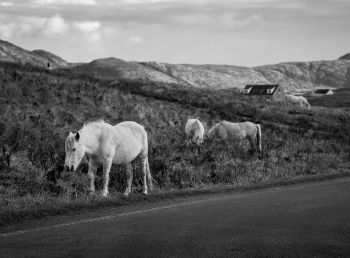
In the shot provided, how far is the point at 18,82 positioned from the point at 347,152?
1784 cm

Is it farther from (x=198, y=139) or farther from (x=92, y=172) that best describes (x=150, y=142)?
(x=92, y=172)

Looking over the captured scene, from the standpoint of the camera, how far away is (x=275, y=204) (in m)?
11.2

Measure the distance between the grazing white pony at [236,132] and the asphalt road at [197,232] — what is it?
54.7 feet

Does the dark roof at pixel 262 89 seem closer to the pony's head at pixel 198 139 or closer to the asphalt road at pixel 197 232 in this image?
the pony's head at pixel 198 139

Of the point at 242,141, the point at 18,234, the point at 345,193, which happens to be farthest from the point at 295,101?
the point at 18,234

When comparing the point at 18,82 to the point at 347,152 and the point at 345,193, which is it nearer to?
the point at 347,152

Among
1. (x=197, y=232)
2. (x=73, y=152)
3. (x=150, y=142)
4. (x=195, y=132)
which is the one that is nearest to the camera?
(x=197, y=232)

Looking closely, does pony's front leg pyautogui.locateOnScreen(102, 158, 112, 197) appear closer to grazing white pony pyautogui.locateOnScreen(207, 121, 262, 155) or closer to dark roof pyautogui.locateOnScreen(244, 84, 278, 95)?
grazing white pony pyautogui.locateOnScreen(207, 121, 262, 155)

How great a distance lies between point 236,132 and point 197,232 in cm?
2071

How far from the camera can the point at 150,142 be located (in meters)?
22.8

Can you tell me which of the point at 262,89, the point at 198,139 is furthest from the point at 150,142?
the point at 262,89

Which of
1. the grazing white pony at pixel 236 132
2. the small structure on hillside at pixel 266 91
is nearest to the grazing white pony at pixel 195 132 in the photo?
the grazing white pony at pixel 236 132

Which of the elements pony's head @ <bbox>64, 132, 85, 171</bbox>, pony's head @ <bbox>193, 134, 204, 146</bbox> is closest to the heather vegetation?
pony's head @ <bbox>193, 134, 204, 146</bbox>

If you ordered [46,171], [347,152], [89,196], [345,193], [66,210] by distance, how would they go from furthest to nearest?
[347,152] → [46,171] → [345,193] → [89,196] → [66,210]
